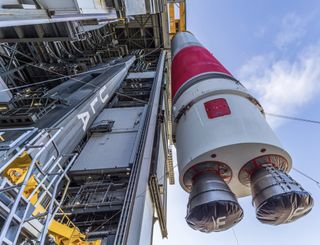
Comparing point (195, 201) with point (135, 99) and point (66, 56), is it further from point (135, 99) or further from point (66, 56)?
point (66, 56)

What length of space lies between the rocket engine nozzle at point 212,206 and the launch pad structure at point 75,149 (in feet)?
3.81

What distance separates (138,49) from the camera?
18516mm

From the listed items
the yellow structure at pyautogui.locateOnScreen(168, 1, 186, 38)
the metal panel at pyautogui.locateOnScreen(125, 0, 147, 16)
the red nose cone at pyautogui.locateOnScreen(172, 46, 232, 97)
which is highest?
the yellow structure at pyautogui.locateOnScreen(168, 1, 186, 38)

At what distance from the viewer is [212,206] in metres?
2.80

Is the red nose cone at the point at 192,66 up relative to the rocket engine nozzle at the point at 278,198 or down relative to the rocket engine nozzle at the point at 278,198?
up

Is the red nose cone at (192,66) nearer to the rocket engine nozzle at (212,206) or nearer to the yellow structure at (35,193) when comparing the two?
the rocket engine nozzle at (212,206)

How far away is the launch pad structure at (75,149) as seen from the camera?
236cm

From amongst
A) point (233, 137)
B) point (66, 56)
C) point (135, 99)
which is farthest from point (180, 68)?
point (66, 56)

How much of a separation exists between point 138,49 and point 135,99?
1042 centimetres

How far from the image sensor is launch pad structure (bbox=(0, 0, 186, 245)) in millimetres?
2355

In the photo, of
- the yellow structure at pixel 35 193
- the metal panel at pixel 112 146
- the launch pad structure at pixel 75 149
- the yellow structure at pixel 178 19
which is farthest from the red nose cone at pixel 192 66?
the yellow structure at pixel 178 19

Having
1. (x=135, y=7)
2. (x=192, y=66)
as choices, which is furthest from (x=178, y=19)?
(x=192, y=66)

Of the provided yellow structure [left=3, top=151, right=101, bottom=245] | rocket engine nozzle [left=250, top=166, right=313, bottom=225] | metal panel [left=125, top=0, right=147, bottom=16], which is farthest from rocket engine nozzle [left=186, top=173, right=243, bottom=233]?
metal panel [left=125, top=0, right=147, bottom=16]

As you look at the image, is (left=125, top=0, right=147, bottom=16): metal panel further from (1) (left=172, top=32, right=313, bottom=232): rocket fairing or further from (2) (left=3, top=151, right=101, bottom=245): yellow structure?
(2) (left=3, top=151, right=101, bottom=245): yellow structure
